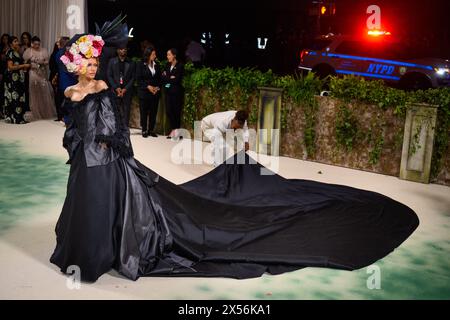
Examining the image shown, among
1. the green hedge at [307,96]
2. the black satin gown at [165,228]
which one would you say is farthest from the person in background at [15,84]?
the black satin gown at [165,228]

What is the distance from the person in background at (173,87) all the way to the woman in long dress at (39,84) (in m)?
3.45

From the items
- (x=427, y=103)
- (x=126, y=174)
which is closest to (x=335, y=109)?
(x=427, y=103)

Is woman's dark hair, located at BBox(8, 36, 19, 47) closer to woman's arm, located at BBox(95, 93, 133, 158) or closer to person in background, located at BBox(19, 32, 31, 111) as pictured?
person in background, located at BBox(19, 32, 31, 111)

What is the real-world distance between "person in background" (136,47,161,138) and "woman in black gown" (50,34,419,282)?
505 centimetres

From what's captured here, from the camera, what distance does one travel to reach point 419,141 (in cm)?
878

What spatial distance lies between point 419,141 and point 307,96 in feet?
6.67

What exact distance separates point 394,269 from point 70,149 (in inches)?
123

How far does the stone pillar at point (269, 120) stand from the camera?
1030 centimetres

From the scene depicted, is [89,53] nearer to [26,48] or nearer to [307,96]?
[307,96]

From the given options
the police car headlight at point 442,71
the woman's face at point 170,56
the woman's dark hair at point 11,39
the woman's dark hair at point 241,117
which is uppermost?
the woman's dark hair at point 11,39

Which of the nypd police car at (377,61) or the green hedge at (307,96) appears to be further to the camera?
the nypd police car at (377,61)

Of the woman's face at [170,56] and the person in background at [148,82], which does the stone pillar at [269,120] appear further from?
the person in background at [148,82]

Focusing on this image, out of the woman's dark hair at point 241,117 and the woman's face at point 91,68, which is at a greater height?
the woman's face at point 91,68

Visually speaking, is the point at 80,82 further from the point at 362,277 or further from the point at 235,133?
the point at 235,133
